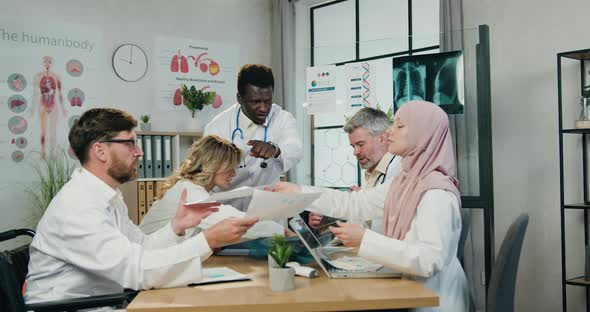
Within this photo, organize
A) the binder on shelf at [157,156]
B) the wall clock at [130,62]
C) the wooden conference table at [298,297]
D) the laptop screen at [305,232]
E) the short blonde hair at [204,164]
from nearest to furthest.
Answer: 1. the wooden conference table at [298,297]
2. the laptop screen at [305,232]
3. the short blonde hair at [204,164]
4. the binder on shelf at [157,156]
5. the wall clock at [130,62]

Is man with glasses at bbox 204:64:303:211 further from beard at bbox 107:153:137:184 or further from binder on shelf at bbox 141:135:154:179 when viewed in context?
binder on shelf at bbox 141:135:154:179

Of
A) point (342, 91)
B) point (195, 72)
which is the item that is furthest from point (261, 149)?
point (195, 72)

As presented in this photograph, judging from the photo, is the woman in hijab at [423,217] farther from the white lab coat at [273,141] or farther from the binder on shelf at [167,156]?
the binder on shelf at [167,156]

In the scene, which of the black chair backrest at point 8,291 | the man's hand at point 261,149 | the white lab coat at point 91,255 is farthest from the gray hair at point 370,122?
the black chair backrest at point 8,291

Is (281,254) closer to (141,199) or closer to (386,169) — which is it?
(386,169)

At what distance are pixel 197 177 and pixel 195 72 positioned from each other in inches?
124

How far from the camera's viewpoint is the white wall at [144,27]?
16.2 ft

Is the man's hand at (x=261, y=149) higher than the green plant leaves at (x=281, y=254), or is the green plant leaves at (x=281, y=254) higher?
the man's hand at (x=261, y=149)

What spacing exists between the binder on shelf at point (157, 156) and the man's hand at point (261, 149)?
7.44 feet

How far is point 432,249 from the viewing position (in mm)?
1910

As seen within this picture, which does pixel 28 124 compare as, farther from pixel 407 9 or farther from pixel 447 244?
pixel 447 244

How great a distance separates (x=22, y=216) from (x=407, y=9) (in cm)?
383

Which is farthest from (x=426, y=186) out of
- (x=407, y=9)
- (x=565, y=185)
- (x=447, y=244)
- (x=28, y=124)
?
(x=28, y=124)

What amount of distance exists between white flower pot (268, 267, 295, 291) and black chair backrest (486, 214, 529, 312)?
2.16ft
